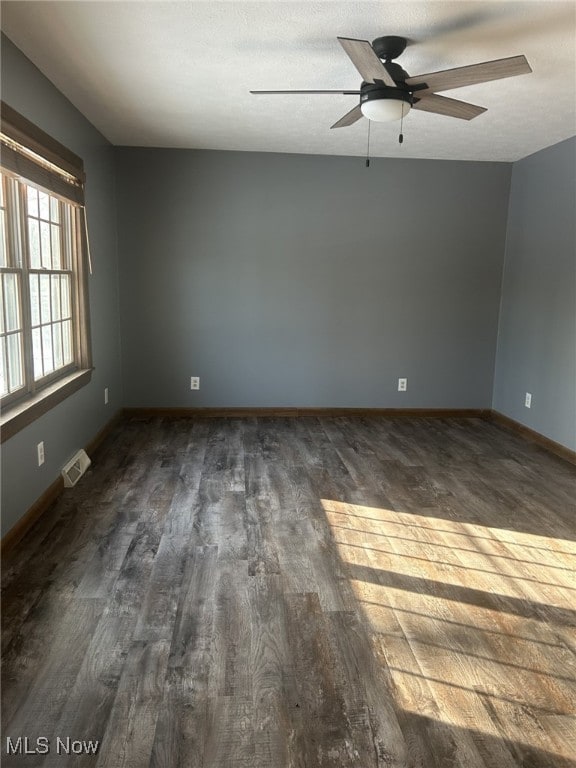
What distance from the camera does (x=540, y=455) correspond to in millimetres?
4570

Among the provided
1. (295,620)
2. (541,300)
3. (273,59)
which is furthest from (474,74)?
(541,300)

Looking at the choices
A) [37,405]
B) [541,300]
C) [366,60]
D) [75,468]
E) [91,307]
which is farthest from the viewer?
[541,300]

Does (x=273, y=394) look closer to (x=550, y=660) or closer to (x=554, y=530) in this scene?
(x=554, y=530)

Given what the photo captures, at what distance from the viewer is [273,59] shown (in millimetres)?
2895

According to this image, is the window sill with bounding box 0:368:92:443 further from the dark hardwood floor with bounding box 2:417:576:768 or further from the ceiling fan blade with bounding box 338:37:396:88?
the ceiling fan blade with bounding box 338:37:396:88

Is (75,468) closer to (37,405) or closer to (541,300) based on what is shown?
(37,405)

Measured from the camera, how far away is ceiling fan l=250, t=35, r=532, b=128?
231 centimetres

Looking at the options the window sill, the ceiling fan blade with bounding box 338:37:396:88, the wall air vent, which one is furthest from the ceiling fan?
the wall air vent

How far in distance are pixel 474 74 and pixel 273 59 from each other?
3.48ft

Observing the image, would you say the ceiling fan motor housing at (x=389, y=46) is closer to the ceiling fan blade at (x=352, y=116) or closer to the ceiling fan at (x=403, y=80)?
the ceiling fan at (x=403, y=80)

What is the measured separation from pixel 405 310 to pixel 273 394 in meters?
1.57

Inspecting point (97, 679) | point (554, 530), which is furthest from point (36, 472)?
point (554, 530)

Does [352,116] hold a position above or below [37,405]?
above

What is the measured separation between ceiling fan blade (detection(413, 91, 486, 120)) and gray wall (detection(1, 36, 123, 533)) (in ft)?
6.76
